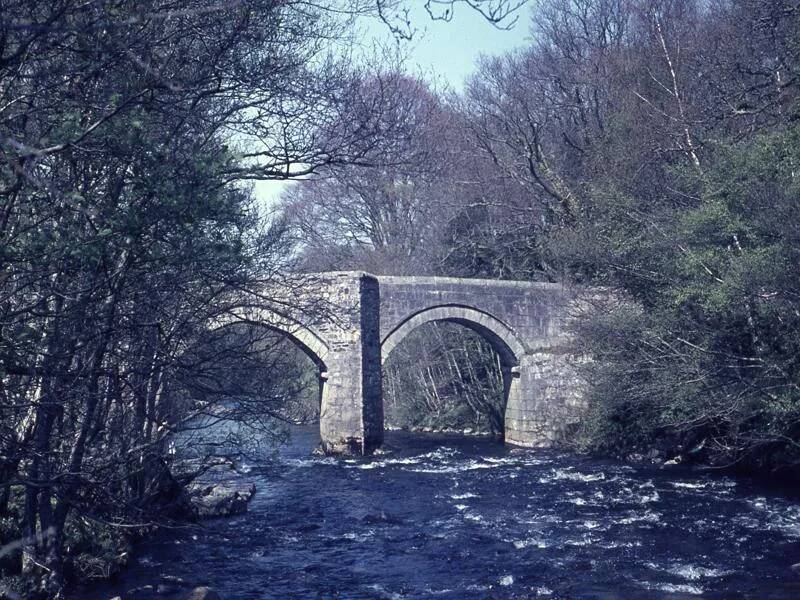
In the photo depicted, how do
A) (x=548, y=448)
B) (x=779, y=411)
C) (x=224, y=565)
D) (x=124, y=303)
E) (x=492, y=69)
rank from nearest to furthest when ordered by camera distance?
(x=124, y=303) → (x=224, y=565) → (x=779, y=411) → (x=548, y=448) → (x=492, y=69)

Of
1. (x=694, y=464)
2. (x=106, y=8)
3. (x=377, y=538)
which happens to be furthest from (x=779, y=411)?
(x=106, y=8)

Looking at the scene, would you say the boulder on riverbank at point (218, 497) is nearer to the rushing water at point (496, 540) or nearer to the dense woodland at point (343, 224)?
the rushing water at point (496, 540)

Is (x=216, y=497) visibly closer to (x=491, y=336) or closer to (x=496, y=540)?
(x=496, y=540)

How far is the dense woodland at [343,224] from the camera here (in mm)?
4430

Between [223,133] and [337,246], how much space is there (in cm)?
1638

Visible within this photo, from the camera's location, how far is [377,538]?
9.33m

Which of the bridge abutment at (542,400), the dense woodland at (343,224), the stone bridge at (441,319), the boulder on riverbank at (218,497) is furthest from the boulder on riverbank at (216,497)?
the bridge abutment at (542,400)

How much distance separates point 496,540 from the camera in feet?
29.6

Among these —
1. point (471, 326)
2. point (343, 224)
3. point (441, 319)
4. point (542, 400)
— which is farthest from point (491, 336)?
point (343, 224)

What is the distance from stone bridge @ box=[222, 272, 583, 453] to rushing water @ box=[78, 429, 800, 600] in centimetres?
332

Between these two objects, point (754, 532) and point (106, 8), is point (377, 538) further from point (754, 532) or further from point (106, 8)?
point (106, 8)

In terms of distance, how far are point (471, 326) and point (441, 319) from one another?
35.8 inches

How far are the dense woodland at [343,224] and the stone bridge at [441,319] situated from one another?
1.46 metres

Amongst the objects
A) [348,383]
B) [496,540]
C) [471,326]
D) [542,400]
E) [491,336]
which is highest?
[471,326]
